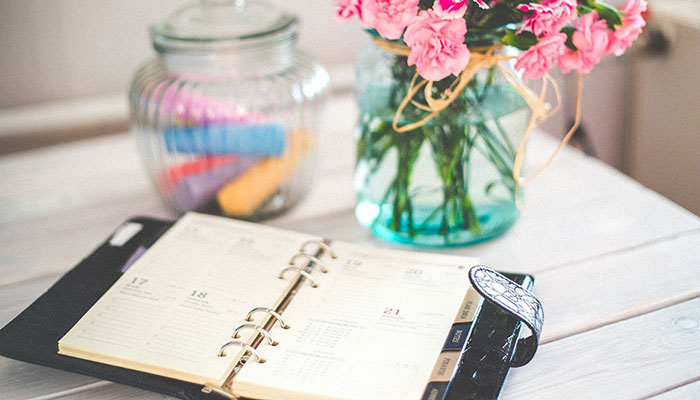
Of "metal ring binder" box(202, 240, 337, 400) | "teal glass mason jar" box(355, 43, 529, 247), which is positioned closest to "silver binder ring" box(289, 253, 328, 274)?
"metal ring binder" box(202, 240, 337, 400)

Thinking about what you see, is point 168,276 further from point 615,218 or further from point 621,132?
point 621,132

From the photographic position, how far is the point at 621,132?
168 centimetres

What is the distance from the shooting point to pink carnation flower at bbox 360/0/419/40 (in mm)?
653

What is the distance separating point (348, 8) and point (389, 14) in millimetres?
55

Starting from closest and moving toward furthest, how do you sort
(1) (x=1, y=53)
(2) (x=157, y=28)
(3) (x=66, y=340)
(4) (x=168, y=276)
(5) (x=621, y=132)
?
(3) (x=66, y=340) < (4) (x=168, y=276) < (2) (x=157, y=28) < (1) (x=1, y=53) < (5) (x=621, y=132)

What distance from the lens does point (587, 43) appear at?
70 centimetres

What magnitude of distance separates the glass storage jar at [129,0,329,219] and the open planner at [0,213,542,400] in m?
0.12

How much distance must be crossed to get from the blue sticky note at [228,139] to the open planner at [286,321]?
0.13 metres

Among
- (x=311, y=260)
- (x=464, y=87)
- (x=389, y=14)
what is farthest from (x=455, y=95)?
(x=311, y=260)

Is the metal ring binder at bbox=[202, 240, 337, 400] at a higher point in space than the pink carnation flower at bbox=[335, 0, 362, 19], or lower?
lower

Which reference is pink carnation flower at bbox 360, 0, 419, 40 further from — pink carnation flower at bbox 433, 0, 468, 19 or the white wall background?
the white wall background

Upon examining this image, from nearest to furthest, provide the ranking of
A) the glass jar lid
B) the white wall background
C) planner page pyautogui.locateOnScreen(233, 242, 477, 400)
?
planner page pyautogui.locateOnScreen(233, 242, 477, 400) → the glass jar lid → the white wall background

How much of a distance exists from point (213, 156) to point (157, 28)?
0.61 ft

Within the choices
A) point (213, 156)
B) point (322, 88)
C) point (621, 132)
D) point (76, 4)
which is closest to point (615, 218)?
point (322, 88)
